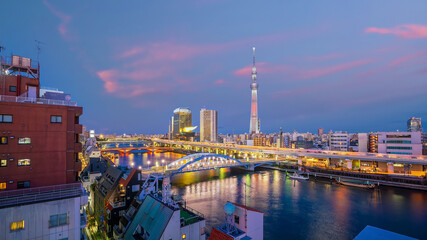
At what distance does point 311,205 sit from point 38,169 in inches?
1364

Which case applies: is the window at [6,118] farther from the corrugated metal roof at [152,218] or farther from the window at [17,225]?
the corrugated metal roof at [152,218]

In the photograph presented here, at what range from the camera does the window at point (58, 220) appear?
12.1 meters

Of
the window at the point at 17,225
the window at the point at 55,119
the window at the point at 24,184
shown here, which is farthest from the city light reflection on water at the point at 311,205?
the window at the point at 55,119

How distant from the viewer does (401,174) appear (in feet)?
151

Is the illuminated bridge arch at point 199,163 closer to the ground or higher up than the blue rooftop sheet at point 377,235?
closer to the ground

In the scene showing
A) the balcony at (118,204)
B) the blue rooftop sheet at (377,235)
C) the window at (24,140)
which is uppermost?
the window at (24,140)

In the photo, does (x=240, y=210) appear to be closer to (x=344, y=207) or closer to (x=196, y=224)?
(x=196, y=224)

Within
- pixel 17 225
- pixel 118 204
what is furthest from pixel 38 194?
pixel 118 204

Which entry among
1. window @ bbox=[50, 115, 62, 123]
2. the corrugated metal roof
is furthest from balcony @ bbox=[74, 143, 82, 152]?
the corrugated metal roof

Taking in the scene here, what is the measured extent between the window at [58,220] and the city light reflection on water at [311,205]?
16.7m

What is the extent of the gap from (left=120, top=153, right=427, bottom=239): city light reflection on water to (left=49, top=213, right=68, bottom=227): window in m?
16.7

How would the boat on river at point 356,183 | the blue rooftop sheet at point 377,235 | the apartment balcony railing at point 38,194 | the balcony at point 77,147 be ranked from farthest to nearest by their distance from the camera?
the boat on river at point 356,183 < the balcony at point 77,147 < the apartment balcony railing at point 38,194 < the blue rooftop sheet at point 377,235

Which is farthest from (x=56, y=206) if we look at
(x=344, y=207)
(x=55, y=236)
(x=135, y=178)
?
(x=344, y=207)

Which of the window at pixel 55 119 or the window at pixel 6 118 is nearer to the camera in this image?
the window at pixel 6 118
